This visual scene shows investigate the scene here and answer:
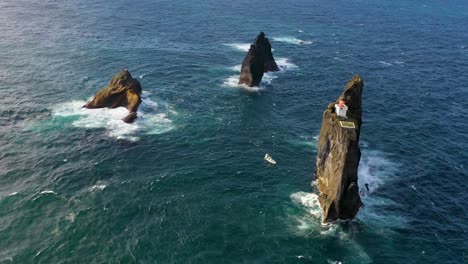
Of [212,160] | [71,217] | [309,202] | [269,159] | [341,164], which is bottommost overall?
[71,217]

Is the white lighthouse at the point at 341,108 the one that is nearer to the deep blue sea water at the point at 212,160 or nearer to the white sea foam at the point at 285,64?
the deep blue sea water at the point at 212,160

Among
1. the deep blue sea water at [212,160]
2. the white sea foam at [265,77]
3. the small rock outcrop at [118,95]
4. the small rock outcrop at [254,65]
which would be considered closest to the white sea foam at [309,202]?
the deep blue sea water at [212,160]

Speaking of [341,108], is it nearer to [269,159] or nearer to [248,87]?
[269,159]

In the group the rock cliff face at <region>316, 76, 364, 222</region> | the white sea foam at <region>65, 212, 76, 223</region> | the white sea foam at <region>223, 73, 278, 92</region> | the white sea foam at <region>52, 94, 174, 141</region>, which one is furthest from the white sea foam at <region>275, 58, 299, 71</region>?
the white sea foam at <region>65, 212, 76, 223</region>

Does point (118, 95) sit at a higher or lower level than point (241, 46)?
lower

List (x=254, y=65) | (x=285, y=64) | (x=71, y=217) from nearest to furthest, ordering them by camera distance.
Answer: (x=71, y=217) → (x=254, y=65) → (x=285, y=64)

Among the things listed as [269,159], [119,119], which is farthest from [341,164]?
[119,119]

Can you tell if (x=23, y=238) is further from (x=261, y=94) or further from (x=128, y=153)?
(x=261, y=94)

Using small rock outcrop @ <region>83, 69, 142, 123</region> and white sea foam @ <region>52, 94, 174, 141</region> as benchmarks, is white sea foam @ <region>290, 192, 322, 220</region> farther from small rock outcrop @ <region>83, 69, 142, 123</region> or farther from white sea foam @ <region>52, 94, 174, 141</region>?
small rock outcrop @ <region>83, 69, 142, 123</region>
